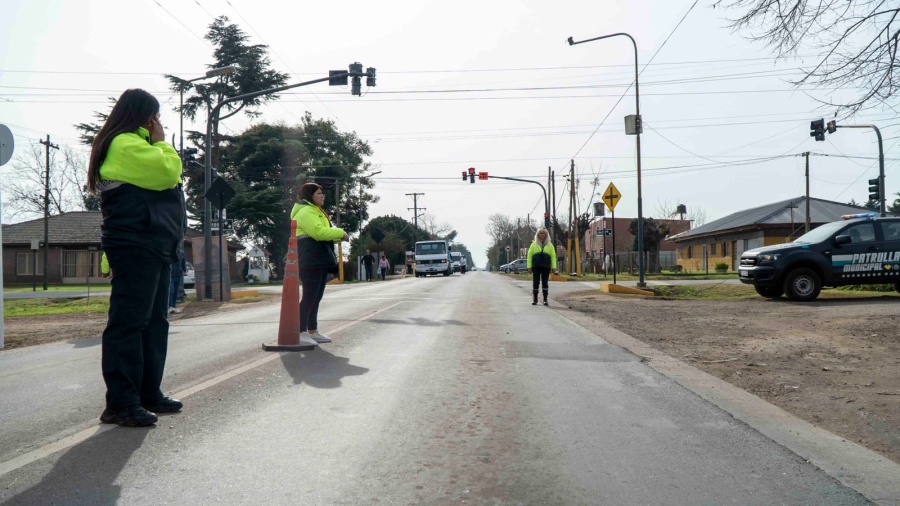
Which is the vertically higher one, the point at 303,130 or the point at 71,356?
the point at 303,130

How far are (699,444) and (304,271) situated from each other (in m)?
5.17

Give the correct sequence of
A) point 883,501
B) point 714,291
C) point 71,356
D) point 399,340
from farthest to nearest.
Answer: point 714,291 < point 399,340 < point 71,356 < point 883,501

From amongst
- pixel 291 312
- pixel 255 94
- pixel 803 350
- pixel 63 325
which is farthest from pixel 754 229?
pixel 291 312

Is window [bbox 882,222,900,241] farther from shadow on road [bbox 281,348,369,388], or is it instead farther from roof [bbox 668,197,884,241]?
roof [bbox 668,197,884,241]

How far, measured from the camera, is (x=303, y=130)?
66938 mm

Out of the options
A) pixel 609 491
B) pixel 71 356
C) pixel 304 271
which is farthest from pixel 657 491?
pixel 71 356

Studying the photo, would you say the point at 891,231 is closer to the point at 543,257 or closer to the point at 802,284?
the point at 802,284

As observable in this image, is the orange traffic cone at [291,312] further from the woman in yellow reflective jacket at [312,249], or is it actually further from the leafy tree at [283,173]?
the leafy tree at [283,173]

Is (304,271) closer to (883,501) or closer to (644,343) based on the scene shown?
(644,343)

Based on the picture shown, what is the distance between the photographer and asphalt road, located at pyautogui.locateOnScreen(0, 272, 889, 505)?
10.9 ft

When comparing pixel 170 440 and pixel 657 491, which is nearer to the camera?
pixel 657 491

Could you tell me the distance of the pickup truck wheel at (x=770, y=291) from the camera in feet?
52.5

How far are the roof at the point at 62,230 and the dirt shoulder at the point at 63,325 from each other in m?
35.9

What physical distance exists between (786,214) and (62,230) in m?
49.0
